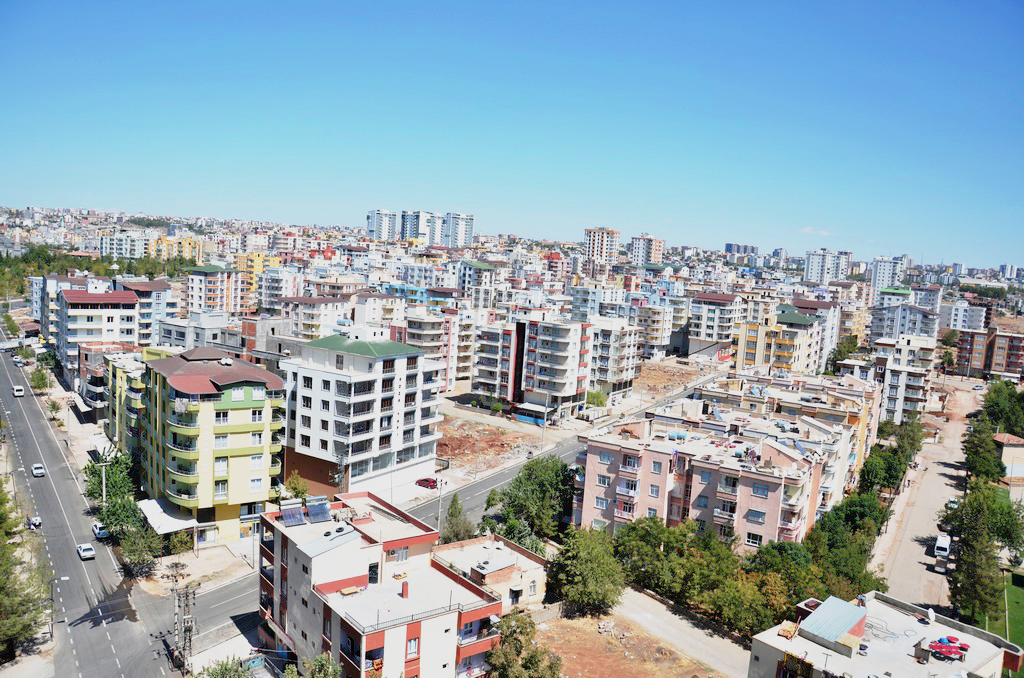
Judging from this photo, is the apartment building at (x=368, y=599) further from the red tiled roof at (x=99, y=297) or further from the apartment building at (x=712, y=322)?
the apartment building at (x=712, y=322)

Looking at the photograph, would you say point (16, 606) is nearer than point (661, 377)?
Yes

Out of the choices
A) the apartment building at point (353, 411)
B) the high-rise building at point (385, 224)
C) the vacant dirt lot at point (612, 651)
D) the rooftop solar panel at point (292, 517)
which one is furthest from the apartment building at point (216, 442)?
the high-rise building at point (385, 224)

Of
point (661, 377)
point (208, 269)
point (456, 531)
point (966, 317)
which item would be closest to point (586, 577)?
point (456, 531)

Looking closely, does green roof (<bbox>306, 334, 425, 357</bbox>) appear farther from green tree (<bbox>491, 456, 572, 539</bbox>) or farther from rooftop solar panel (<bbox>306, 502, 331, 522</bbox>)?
rooftop solar panel (<bbox>306, 502, 331, 522</bbox>)

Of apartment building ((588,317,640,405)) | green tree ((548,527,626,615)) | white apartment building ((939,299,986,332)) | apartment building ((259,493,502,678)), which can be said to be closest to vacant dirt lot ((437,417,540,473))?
apartment building ((588,317,640,405))

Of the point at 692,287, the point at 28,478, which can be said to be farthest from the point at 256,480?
the point at 692,287

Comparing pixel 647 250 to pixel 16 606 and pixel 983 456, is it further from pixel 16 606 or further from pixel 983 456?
pixel 16 606

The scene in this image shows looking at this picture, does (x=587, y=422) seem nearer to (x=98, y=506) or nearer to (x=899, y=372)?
(x=899, y=372)

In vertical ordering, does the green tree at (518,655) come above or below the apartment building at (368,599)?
below
